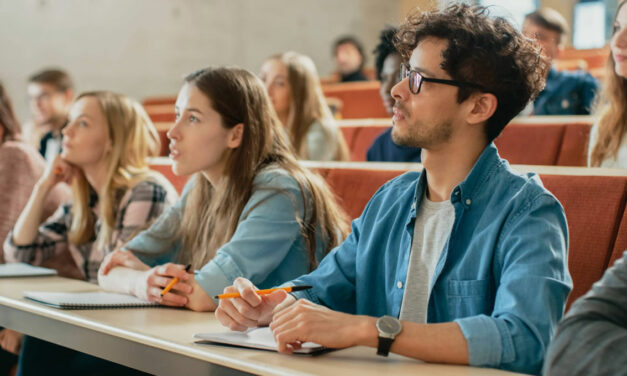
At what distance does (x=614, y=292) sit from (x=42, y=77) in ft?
14.4

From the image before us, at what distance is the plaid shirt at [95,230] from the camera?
7.79 feet

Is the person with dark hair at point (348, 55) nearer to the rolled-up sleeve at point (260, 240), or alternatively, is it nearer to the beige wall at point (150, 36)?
the beige wall at point (150, 36)

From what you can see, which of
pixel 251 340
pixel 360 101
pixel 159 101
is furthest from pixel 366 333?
pixel 159 101

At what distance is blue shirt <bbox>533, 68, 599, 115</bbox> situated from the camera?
149 inches

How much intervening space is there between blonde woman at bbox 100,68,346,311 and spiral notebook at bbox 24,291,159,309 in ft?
0.13

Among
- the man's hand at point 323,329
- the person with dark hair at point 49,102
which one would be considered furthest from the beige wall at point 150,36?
the man's hand at point 323,329

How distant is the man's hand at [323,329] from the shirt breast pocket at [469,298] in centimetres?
20

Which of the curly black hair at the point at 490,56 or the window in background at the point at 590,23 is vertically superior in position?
the window in background at the point at 590,23

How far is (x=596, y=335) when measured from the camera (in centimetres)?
96

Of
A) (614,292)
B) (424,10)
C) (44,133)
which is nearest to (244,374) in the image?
(614,292)

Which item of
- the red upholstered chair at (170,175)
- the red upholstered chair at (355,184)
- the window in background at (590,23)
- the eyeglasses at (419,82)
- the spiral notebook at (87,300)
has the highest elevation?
the window in background at (590,23)

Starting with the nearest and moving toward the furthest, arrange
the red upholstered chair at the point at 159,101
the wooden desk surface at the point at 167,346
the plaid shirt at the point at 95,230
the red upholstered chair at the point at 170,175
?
the wooden desk surface at the point at 167,346 → the plaid shirt at the point at 95,230 → the red upholstered chair at the point at 170,175 → the red upholstered chair at the point at 159,101

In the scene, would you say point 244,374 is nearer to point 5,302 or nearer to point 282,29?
point 5,302

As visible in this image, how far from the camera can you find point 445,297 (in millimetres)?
1367
